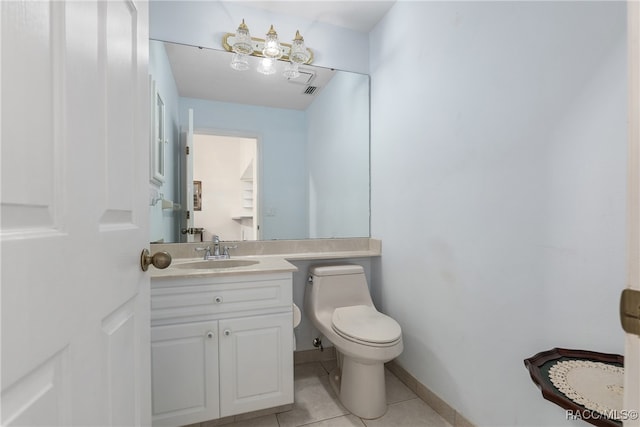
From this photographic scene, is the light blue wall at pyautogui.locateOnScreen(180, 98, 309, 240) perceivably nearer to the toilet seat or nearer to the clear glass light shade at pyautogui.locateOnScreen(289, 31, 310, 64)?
the clear glass light shade at pyautogui.locateOnScreen(289, 31, 310, 64)

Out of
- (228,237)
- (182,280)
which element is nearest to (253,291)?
(182,280)

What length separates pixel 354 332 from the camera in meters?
1.53

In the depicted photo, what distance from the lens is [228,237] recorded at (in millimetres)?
1980

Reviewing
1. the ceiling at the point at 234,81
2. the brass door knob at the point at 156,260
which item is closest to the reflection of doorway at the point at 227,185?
the ceiling at the point at 234,81

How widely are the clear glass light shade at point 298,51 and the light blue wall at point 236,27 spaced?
0.15 metres

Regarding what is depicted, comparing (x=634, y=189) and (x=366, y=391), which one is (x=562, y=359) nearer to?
(x=634, y=189)

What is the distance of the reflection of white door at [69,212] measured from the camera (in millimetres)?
344

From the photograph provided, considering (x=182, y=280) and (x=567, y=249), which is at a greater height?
(x=567, y=249)

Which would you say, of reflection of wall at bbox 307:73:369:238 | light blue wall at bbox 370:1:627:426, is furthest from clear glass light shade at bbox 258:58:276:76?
light blue wall at bbox 370:1:627:426

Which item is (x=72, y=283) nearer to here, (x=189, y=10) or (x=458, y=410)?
(x=458, y=410)

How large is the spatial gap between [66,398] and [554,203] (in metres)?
1.40

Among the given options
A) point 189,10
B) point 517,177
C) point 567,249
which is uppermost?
point 189,10

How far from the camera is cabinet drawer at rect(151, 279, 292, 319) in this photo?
1.35m

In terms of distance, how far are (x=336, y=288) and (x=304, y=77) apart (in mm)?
1546
